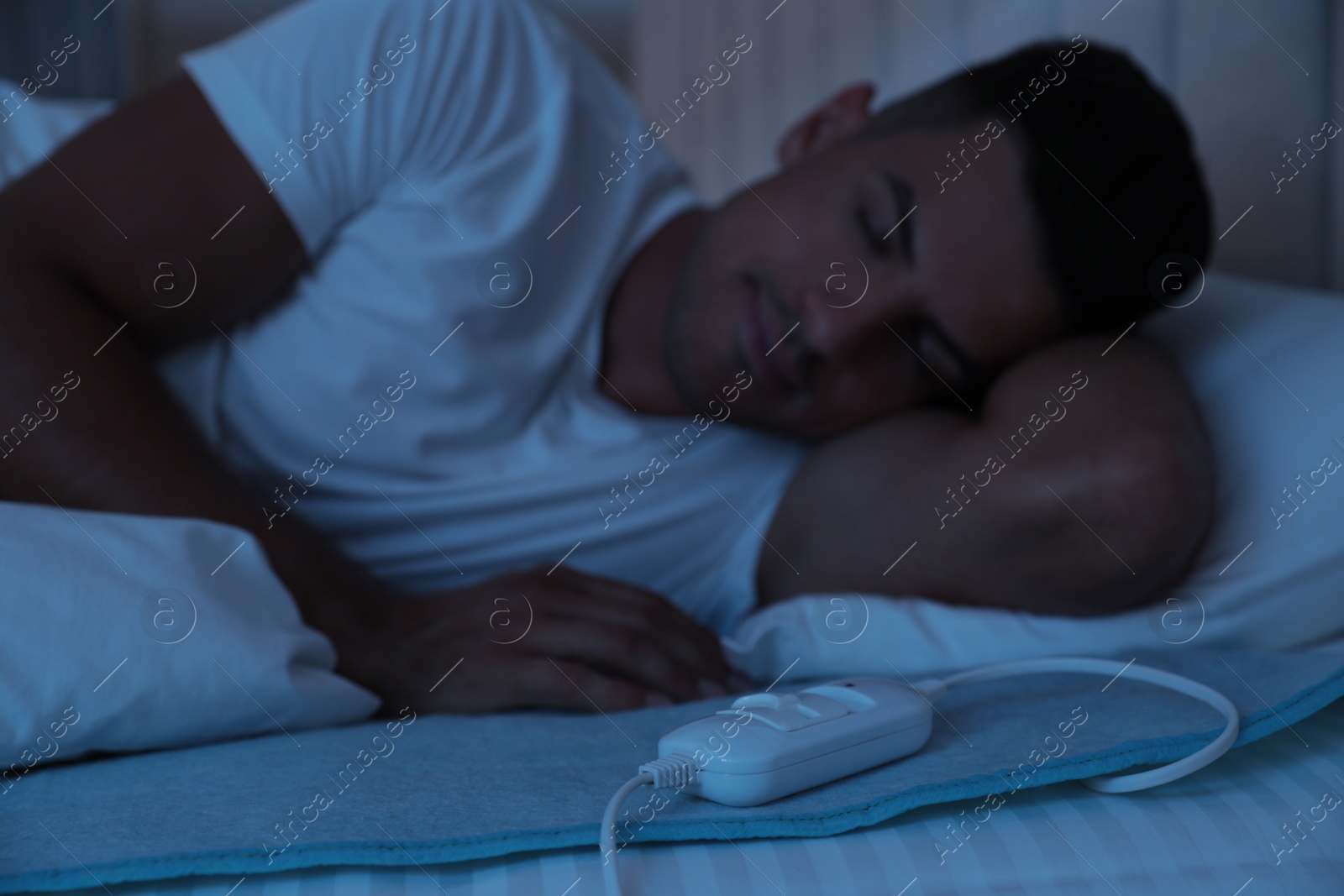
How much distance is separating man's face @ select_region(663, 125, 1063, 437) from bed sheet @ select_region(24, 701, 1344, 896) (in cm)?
51

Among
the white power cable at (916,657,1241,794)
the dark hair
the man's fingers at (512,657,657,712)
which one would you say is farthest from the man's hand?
the dark hair

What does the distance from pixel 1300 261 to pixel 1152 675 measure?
72 centimetres

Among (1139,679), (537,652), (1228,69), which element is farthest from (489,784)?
(1228,69)

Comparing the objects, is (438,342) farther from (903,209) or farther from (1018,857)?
(1018,857)

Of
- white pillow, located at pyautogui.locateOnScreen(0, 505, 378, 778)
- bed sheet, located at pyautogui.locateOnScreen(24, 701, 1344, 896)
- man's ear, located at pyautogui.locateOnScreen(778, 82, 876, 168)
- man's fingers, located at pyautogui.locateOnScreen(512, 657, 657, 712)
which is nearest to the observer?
bed sheet, located at pyautogui.locateOnScreen(24, 701, 1344, 896)

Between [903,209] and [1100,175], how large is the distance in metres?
0.20

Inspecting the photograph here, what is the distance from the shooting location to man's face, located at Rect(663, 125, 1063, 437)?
912mm

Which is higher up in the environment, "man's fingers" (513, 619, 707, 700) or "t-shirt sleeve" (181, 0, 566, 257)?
"t-shirt sleeve" (181, 0, 566, 257)

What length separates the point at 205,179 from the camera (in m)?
0.80

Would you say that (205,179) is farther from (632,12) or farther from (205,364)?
(632,12)

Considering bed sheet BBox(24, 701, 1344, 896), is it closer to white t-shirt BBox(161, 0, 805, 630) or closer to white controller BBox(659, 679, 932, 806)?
white controller BBox(659, 679, 932, 806)

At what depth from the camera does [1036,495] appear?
75 cm

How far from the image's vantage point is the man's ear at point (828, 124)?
1.12 m

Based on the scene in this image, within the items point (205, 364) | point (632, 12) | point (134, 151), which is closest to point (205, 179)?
point (134, 151)
